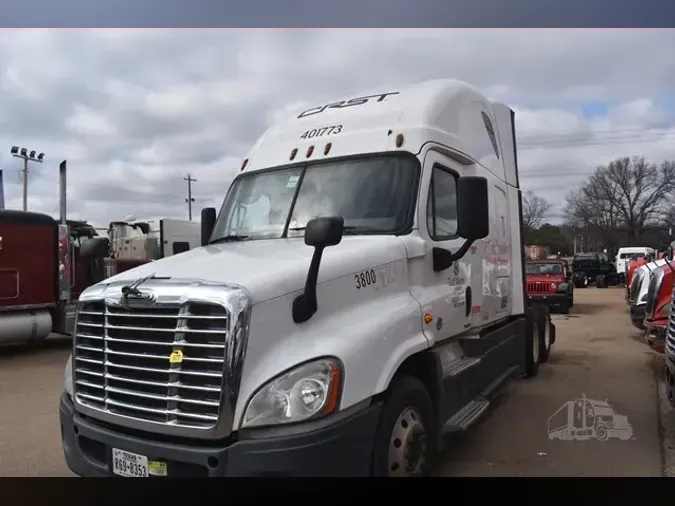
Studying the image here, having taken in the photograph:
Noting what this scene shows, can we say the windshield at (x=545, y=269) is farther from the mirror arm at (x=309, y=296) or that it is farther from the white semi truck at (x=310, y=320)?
the mirror arm at (x=309, y=296)

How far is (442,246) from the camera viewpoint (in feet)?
14.6

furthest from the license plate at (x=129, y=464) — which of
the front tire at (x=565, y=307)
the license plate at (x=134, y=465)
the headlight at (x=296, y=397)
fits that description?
the front tire at (x=565, y=307)

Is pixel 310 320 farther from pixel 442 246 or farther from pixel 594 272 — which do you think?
pixel 594 272

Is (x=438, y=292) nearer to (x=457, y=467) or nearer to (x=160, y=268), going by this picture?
(x=457, y=467)

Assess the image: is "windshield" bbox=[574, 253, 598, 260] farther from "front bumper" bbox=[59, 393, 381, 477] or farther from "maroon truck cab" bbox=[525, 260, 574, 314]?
"front bumper" bbox=[59, 393, 381, 477]

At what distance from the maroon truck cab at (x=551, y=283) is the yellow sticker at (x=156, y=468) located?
610 inches

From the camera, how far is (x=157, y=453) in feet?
10.2

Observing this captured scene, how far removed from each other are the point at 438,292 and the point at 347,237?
0.85 meters

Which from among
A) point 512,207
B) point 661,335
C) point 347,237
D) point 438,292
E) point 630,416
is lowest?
point 630,416

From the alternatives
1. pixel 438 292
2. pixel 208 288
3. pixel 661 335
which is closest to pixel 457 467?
pixel 438 292

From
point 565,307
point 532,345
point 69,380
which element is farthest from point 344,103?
point 565,307

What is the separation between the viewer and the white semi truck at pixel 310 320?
9.93ft

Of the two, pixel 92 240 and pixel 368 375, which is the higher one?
pixel 92 240

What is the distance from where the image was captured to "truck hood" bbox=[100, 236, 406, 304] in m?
3.23
